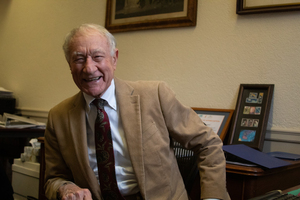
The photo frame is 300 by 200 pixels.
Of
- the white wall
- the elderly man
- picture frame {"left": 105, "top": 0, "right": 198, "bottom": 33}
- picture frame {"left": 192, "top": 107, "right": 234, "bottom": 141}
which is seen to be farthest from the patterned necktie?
picture frame {"left": 105, "top": 0, "right": 198, "bottom": 33}

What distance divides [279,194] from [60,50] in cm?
273

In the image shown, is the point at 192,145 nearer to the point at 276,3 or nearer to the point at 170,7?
the point at 276,3

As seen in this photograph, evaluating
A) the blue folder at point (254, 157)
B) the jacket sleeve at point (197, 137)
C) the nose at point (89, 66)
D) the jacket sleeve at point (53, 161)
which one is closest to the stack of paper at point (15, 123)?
the jacket sleeve at point (53, 161)

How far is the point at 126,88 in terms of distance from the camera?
155cm

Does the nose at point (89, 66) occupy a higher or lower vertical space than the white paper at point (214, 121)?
higher

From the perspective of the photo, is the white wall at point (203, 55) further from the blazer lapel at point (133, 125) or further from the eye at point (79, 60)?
the eye at point (79, 60)

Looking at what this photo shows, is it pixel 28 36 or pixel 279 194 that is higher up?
pixel 28 36

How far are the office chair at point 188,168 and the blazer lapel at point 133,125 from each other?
10.7 inches

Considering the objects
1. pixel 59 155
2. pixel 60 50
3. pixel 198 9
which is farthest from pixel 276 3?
pixel 60 50

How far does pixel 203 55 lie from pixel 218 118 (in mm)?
501

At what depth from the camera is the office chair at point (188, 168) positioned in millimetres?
1654

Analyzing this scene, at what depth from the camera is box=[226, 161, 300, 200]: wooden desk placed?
145 cm

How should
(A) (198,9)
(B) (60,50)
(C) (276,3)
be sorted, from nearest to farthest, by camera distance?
1. (C) (276,3)
2. (A) (198,9)
3. (B) (60,50)

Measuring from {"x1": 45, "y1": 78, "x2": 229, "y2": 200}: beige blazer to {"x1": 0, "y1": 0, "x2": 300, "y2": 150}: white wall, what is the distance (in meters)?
0.79
